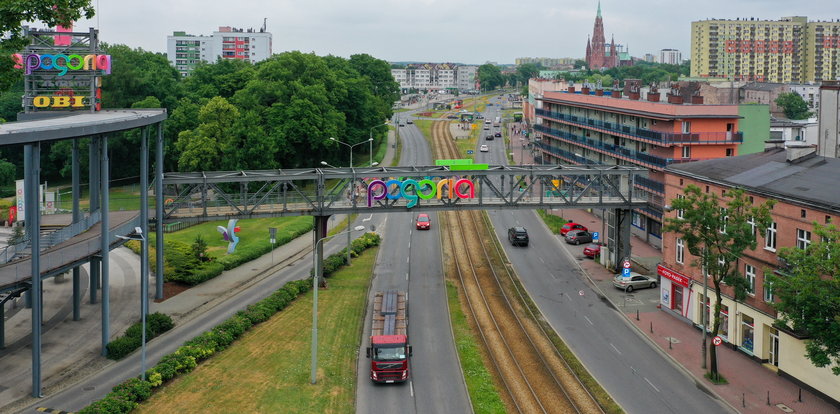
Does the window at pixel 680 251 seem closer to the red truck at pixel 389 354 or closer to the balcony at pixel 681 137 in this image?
the red truck at pixel 389 354

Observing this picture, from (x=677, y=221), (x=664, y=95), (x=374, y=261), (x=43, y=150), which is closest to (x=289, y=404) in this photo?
(x=677, y=221)

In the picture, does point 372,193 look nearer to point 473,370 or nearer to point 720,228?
point 473,370

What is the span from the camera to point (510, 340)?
4478cm

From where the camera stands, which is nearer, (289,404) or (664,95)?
(289,404)

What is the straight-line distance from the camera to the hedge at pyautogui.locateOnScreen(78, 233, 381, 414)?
111 ft

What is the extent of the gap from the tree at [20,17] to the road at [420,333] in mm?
21351

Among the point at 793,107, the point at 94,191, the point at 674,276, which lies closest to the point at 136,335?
the point at 94,191

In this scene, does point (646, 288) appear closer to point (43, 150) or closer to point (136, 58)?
point (43, 150)

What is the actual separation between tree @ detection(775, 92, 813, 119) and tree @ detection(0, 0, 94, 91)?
153 m

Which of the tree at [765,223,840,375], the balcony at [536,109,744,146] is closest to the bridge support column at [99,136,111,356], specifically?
the tree at [765,223,840,375]

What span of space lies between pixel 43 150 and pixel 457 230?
6642 cm

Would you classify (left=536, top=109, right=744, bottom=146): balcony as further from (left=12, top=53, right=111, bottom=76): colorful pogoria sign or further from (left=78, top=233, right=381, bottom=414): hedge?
(left=12, top=53, right=111, bottom=76): colorful pogoria sign

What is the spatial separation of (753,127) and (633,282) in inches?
1028

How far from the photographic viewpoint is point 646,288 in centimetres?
5756
